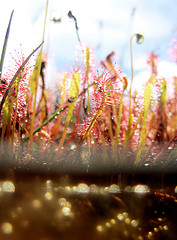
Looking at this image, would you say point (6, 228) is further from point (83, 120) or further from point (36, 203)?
point (83, 120)

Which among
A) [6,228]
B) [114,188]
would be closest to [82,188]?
[114,188]

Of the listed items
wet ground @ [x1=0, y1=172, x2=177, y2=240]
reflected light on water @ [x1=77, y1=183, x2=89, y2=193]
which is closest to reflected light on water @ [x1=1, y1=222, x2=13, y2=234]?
wet ground @ [x1=0, y1=172, x2=177, y2=240]

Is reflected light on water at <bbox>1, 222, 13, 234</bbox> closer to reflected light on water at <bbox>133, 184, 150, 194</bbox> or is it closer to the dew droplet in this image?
the dew droplet

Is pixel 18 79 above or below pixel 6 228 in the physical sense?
above

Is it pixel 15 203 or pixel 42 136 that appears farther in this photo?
pixel 42 136

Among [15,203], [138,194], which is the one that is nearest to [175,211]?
[138,194]

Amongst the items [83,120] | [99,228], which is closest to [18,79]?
[83,120]

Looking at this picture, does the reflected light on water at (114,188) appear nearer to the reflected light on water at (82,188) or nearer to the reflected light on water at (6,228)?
the reflected light on water at (82,188)

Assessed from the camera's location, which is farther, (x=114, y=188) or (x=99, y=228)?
(x=114, y=188)

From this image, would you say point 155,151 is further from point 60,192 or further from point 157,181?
point 60,192
